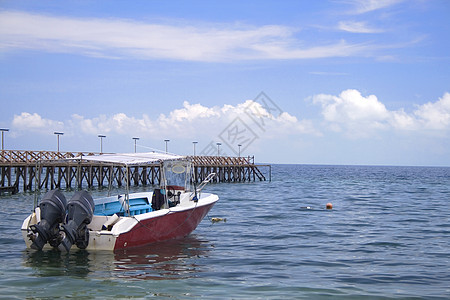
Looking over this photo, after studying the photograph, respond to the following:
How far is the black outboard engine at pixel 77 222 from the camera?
1266 cm

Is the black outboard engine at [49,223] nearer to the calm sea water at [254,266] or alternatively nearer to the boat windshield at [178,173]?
the calm sea water at [254,266]

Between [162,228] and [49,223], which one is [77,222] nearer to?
[49,223]

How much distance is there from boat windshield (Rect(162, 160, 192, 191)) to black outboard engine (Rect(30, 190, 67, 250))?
429cm

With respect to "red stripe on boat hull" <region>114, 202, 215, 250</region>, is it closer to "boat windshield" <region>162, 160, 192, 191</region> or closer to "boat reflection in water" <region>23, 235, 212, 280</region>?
"boat reflection in water" <region>23, 235, 212, 280</region>

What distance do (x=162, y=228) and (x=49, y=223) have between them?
357 centimetres

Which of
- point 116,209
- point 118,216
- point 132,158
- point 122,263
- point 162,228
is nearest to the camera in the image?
point 122,263

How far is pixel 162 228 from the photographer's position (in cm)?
1537

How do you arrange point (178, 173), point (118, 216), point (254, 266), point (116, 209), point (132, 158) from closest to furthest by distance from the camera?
point (254, 266) < point (118, 216) < point (132, 158) < point (116, 209) < point (178, 173)

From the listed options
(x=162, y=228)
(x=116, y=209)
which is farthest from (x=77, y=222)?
(x=116, y=209)

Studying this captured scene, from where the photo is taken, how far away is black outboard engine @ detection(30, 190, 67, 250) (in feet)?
41.8

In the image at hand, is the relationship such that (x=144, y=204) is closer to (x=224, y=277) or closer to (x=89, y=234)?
(x=89, y=234)

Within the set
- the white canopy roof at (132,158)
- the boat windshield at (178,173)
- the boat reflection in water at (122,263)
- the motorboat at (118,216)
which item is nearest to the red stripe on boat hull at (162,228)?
the motorboat at (118,216)

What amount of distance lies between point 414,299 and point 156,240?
7.81 m

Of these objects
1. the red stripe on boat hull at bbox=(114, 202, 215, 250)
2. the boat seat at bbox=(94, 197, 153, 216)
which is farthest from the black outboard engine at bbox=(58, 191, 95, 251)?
the boat seat at bbox=(94, 197, 153, 216)
